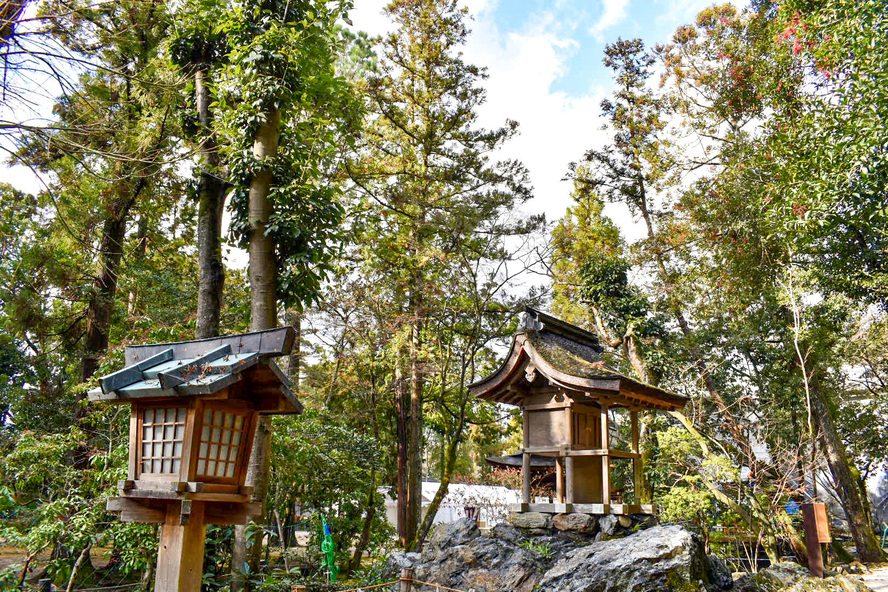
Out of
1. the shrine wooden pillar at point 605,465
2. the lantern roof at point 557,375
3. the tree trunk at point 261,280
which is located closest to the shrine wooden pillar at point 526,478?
the lantern roof at point 557,375

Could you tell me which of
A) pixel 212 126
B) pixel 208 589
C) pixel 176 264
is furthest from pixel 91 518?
pixel 176 264

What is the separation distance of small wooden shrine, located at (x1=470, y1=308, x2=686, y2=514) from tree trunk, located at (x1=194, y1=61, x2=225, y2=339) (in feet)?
14.0

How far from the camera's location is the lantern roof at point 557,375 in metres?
8.29

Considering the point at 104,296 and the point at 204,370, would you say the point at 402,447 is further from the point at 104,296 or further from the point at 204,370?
the point at 204,370

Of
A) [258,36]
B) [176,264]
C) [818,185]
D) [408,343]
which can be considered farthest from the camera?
[176,264]

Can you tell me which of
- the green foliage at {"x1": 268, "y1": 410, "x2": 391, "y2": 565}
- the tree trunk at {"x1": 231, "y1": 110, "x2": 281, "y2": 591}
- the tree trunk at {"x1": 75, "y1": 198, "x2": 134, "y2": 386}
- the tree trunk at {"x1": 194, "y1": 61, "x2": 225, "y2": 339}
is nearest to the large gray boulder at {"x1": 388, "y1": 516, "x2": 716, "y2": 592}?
the green foliage at {"x1": 268, "y1": 410, "x2": 391, "y2": 565}

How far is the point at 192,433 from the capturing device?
412cm

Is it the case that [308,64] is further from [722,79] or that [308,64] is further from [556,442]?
[722,79]

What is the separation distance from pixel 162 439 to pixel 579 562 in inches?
187

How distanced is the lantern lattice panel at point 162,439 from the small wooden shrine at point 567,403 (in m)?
5.62

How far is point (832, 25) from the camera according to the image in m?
9.93

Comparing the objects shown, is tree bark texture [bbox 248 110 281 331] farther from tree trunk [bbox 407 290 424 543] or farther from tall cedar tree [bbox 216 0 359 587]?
tree trunk [bbox 407 290 424 543]

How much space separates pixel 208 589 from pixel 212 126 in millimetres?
5982

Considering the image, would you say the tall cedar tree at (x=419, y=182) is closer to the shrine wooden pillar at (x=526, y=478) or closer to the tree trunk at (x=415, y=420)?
the tree trunk at (x=415, y=420)
